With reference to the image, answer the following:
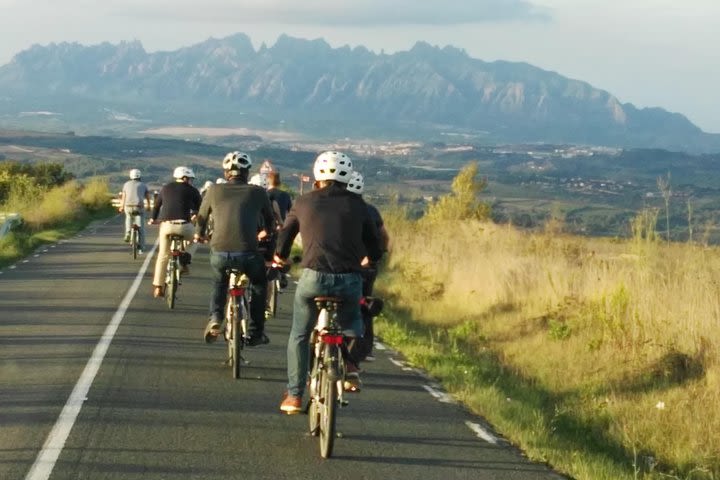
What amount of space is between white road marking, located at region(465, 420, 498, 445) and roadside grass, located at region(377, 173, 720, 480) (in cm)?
17

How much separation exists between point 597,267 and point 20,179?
39245 mm

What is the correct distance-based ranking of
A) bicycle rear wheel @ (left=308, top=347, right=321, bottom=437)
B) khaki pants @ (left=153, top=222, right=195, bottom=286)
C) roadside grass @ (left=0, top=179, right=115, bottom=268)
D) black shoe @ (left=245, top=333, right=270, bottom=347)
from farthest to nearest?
roadside grass @ (left=0, top=179, right=115, bottom=268)
khaki pants @ (left=153, top=222, right=195, bottom=286)
black shoe @ (left=245, top=333, right=270, bottom=347)
bicycle rear wheel @ (left=308, top=347, right=321, bottom=437)

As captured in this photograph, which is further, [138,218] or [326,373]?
[138,218]

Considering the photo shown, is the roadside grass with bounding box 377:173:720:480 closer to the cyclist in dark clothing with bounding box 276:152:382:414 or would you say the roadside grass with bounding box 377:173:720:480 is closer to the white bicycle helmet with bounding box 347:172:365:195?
the cyclist in dark clothing with bounding box 276:152:382:414

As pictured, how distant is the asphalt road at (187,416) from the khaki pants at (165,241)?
164cm

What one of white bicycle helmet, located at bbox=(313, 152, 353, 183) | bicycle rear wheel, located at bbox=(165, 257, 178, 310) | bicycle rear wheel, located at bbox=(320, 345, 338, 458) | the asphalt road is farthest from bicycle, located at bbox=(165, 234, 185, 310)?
bicycle rear wheel, located at bbox=(320, 345, 338, 458)

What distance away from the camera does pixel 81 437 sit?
30.1 ft

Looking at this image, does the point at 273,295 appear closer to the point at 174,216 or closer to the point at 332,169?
the point at 174,216

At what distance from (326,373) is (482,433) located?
72.8 inches

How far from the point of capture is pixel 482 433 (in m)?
10.2

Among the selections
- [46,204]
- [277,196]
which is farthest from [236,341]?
[46,204]

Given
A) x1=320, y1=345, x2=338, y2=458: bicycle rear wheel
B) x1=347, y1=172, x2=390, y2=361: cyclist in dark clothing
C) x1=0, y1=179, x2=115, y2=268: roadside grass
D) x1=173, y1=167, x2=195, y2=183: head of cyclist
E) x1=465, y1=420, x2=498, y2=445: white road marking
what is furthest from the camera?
x1=0, y1=179, x2=115, y2=268: roadside grass

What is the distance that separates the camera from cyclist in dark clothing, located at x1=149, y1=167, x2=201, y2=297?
18406 mm

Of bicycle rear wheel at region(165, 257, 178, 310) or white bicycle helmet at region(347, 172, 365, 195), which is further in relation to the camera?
bicycle rear wheel at region(165, 257, 178, 310)
